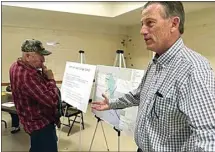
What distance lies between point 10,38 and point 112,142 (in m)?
3.76

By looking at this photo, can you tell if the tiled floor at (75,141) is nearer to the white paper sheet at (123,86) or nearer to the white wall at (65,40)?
the white paper sheet at (123,86)

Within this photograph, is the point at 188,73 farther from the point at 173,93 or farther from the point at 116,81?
the point at 116,81

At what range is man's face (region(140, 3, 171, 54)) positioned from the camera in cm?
108

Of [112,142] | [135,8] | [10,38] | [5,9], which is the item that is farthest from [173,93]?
[10,38]

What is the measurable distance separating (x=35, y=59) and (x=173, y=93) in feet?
4.99

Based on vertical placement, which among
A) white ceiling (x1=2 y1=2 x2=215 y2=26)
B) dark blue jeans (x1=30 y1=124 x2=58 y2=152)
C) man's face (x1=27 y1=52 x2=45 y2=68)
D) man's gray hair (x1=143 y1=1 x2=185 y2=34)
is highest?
white ceiling (x1=2 y1=2 x2=215 y2=26)

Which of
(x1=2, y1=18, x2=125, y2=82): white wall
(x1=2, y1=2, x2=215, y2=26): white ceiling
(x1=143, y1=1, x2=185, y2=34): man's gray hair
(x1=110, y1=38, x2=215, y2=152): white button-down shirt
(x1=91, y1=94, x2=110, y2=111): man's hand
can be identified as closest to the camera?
(x1=110, y1=38, x2=215, y2=152): white button-down shirt

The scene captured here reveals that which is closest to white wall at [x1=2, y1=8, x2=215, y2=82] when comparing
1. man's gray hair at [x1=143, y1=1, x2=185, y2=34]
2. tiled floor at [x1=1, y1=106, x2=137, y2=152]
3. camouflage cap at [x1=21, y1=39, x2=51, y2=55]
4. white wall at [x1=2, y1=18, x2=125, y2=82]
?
white wall at [x1=2, y1=18, x2=125, y2=82]

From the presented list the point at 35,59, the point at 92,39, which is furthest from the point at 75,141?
the point at 92,39

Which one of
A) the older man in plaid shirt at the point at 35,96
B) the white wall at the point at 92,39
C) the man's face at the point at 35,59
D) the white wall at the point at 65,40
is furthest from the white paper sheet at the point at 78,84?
the white wall at the point at 65,40

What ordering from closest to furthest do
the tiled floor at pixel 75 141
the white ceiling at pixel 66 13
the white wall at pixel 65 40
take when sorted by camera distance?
the tiled floor at pixel 75 141 < the white ceiling at pixel 66 13 < the white wall at pixel 65 40

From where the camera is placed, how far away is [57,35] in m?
6.32

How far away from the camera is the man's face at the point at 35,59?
6.95 feet

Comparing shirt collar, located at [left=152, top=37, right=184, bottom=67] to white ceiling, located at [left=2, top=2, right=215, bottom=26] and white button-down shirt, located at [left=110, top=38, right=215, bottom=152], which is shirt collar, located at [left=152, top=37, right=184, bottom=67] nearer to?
white button-down shirt, located at [left=110, top=38, right=215, bottom=152]
